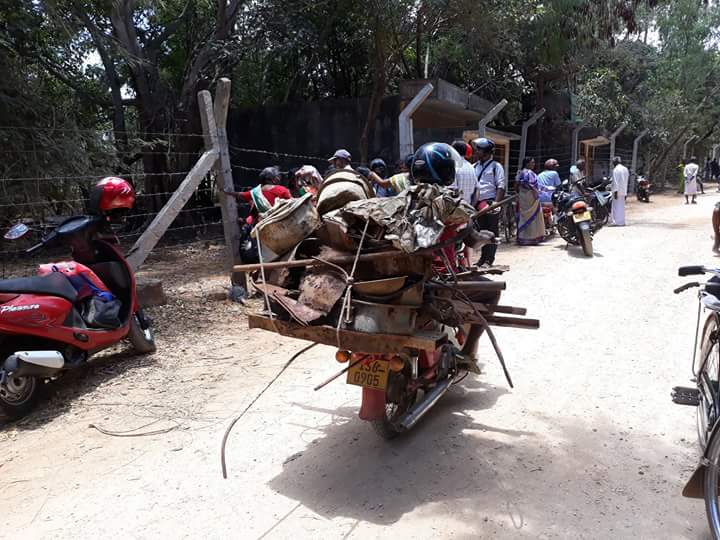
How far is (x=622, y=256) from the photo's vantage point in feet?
29.2

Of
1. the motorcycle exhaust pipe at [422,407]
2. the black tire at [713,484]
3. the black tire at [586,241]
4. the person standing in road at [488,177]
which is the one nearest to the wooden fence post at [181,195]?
the motorcycle exhaust pipe at [422,407]

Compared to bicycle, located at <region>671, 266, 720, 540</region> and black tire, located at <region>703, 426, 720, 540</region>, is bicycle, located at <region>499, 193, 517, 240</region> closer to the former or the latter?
bicycle, located at <region>671, 266, 720, 540</region>

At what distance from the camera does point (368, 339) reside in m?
2.66

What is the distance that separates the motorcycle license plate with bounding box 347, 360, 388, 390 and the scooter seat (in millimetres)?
2179

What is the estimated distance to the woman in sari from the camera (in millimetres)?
10312

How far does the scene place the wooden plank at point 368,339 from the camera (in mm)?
2633

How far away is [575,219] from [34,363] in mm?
8188

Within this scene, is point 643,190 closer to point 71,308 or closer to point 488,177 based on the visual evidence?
point 488,177

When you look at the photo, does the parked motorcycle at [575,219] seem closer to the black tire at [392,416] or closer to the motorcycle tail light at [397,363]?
the black tire at [392,416]

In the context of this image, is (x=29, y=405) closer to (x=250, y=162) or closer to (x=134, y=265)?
(x=134, y=265)

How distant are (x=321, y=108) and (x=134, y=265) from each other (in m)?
8.33

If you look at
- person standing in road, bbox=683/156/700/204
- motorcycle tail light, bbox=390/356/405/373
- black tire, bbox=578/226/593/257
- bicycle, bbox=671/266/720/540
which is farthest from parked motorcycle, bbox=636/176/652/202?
motorcycle tail light, bbox=390/356/405/373

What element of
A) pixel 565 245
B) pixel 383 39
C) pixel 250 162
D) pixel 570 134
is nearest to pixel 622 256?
pixel 565 245

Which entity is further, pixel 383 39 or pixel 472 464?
pixel 383 39
